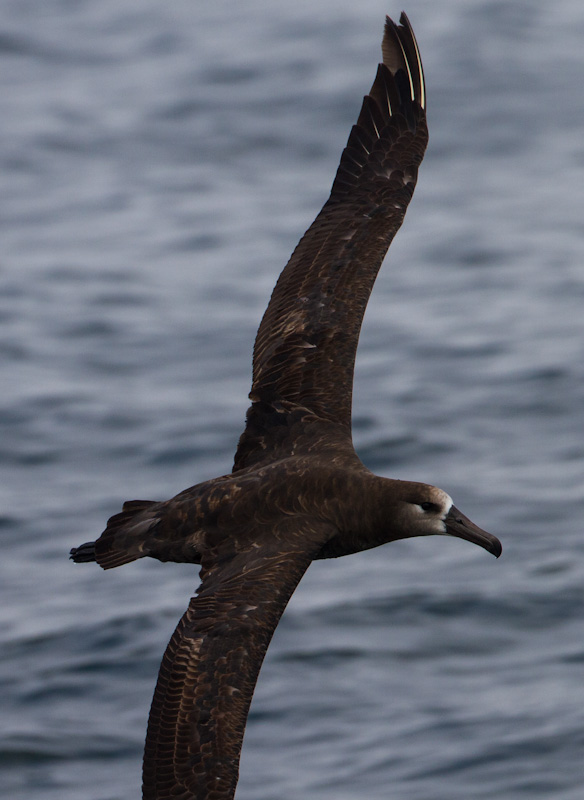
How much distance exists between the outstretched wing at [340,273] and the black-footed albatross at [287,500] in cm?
1

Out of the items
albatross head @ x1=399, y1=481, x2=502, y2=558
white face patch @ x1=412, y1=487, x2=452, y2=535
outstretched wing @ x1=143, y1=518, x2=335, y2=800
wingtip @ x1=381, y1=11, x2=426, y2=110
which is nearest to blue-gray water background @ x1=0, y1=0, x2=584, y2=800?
albatross head @ x1=399, y1=481, x2=502, y2=558

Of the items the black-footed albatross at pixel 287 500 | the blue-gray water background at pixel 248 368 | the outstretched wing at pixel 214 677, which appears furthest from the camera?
the blue-gray water background at pixel 248 368

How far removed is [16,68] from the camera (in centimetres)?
3247

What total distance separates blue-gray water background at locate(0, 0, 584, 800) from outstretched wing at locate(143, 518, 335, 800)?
→ 5748 millimetres

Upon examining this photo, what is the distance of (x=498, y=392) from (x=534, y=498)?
2459 millimetres

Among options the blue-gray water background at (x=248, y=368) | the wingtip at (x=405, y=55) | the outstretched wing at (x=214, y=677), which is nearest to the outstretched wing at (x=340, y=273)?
the wingtip at (x=405, y=55)

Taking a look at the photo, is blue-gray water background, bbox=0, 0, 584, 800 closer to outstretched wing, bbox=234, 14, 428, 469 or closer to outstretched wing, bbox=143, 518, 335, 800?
outstretched wing, bbox=234, 14, 428, 469

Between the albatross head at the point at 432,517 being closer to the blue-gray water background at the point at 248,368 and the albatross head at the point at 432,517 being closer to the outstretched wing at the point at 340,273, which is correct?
the outstretched wing at the point at 340,273

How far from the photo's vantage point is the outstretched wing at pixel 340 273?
1248 cm

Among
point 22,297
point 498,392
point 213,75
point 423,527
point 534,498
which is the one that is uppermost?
point 213,75

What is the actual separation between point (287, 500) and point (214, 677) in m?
1.47

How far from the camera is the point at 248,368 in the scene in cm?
2228

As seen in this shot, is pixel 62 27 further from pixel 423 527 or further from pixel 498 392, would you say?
→ pixel 423 527

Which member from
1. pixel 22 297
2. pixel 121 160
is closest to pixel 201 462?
pixel 22 297
